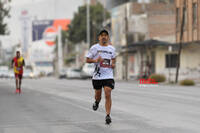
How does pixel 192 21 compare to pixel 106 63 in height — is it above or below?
above

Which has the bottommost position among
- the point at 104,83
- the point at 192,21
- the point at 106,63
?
the point at 104,83

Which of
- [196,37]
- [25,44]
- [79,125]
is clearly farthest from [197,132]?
[25,44]

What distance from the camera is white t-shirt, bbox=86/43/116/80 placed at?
34.8 feet

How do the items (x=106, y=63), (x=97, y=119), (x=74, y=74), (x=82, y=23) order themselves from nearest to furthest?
(x=106, y=63) < (x=97, y=119) < (x=74, y=74) < (x=82, y=23)

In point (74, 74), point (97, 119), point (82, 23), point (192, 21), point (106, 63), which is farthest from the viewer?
point (82, 23)

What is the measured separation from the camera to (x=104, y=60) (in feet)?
34.8

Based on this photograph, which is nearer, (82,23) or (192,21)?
(192,21)

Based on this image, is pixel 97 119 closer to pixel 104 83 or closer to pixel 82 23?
pixel 104 83

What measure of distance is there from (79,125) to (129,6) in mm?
59610

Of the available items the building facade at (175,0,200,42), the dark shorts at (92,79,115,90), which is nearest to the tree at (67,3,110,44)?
the building facade at (175,0,200,42)

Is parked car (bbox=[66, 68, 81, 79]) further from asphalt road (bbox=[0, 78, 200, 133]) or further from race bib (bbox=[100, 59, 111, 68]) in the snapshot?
race bib (bbox=[100, 59, 111, 68])

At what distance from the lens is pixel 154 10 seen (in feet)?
239

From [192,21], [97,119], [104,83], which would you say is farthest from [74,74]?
[104,83]

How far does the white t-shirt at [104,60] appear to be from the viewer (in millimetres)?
10594
